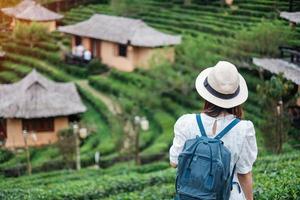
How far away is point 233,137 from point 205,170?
0.96 ft

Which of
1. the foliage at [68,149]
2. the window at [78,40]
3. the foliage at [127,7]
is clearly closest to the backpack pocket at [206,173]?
the foliage at [68,149]

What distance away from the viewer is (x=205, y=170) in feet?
10.3

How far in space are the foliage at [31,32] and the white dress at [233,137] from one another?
21313 millimetres

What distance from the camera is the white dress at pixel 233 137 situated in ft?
10.8

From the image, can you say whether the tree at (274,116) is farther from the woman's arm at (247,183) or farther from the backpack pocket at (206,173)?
the backpack pocket at (206,173)

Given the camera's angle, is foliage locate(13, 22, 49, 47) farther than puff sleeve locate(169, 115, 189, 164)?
Yes

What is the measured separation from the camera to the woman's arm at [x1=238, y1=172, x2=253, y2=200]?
3359 millimetres

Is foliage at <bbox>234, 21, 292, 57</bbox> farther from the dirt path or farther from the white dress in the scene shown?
the white dress

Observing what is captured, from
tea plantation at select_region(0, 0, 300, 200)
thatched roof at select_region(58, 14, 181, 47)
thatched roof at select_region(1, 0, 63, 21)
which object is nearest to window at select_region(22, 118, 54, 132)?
tea plantation at select_region(0, 0, 300, 200)

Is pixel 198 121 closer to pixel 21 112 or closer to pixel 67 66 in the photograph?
pixel 21 112

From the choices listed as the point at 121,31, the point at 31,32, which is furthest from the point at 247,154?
the point at 31,32

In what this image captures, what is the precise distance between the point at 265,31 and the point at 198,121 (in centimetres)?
1383

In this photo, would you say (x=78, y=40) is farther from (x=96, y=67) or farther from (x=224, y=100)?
(x=224, y=100)

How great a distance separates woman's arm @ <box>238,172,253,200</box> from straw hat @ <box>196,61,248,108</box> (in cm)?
39
